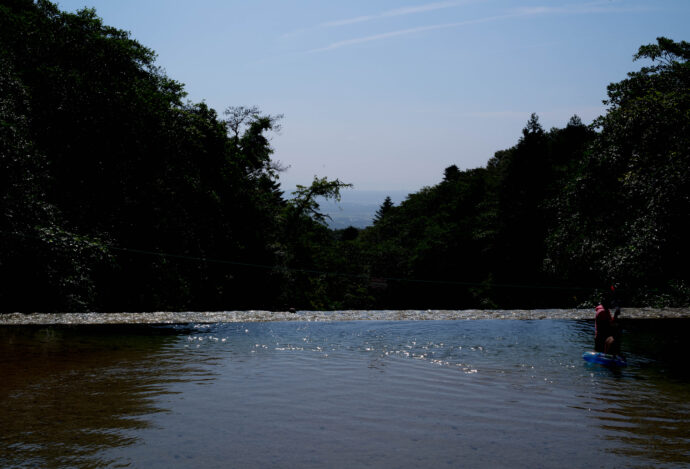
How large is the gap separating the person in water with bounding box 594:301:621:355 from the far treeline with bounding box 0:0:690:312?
252 inches

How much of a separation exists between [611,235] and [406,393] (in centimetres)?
1886

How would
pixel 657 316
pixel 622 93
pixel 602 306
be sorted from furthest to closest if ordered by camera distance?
1. pixel 622 93
2. pixel 657 316
3. pixel 602 306

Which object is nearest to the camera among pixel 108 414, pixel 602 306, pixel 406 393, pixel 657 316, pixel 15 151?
pixel 108 414

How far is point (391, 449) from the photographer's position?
646cm

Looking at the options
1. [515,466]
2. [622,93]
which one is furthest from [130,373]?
[622,93]

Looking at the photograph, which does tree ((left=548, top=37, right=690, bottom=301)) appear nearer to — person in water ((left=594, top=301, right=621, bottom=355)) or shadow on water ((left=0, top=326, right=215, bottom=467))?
person in water ((left=594, top=301, right=621, bottom=355))

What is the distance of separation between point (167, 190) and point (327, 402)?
19.4 m

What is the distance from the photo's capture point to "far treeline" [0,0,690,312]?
19.5 metres

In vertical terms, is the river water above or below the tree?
below

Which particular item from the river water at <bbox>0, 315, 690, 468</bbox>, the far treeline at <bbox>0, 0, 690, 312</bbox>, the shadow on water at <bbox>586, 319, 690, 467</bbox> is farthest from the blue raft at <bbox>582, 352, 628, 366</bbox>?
the far treeline at <bbox>0, 0, 690, 312</bbox>

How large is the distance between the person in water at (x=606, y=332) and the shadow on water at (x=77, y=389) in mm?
8548

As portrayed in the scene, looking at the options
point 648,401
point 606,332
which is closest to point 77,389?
point 648,401

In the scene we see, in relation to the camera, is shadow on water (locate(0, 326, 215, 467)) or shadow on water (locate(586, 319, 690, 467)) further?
shadow on water (locate(586, 319, 690, 467))

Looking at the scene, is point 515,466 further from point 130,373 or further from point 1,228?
point 1,228
